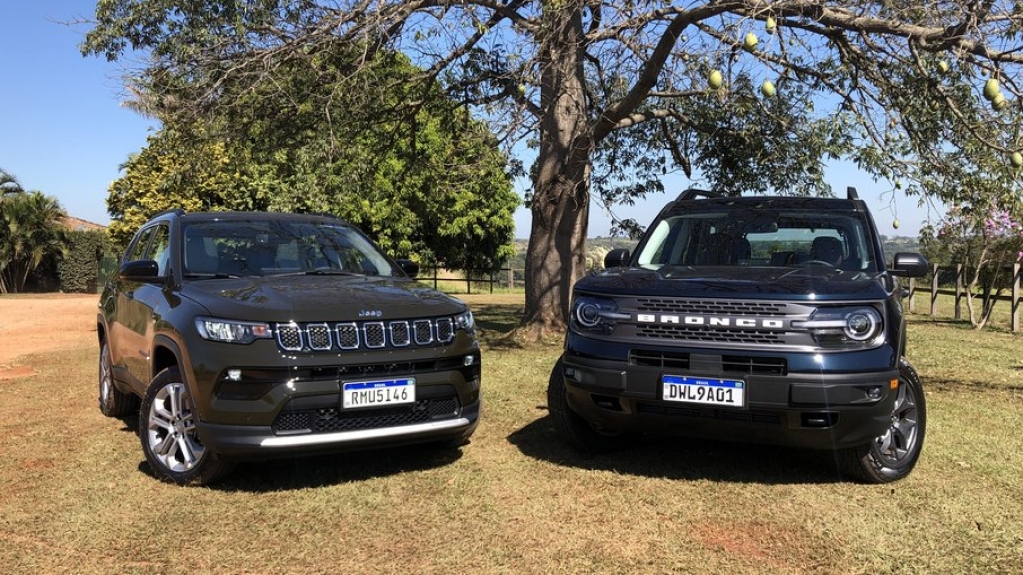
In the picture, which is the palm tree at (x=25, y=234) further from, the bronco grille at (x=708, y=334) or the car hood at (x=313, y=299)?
the bronco grille at (x=708, y=334)

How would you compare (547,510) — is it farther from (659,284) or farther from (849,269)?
(849,269)

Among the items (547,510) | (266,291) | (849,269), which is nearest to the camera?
(547,510)

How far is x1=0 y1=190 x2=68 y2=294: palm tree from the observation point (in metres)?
29.5

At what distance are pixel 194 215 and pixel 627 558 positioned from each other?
3829 millimetres

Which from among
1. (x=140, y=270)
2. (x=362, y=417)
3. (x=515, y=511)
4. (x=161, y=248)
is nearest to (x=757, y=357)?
(x=515, y=511)

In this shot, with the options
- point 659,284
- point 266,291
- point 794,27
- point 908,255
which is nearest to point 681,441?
point 659,284

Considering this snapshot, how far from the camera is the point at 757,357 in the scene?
4016mm

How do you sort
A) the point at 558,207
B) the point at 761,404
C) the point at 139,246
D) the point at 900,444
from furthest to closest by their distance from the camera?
1. the point at 558,207
2. the point at 139,246
3. the point at 900,444
4. the point at 761,404

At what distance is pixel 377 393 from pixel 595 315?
135 centimetres

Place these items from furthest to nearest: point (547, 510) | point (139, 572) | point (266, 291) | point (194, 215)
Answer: point (194, 215) → point (266, 291) → point (547, 510) → point (139, 572)

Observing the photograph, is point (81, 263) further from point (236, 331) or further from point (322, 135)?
point (236, 331)

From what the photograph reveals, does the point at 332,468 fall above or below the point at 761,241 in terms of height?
below

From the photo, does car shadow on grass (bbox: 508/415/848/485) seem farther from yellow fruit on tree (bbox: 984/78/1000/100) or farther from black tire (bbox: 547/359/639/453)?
yellow fruit on tree (bbox: 984/78/1000/100)

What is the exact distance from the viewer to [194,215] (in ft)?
17.7
